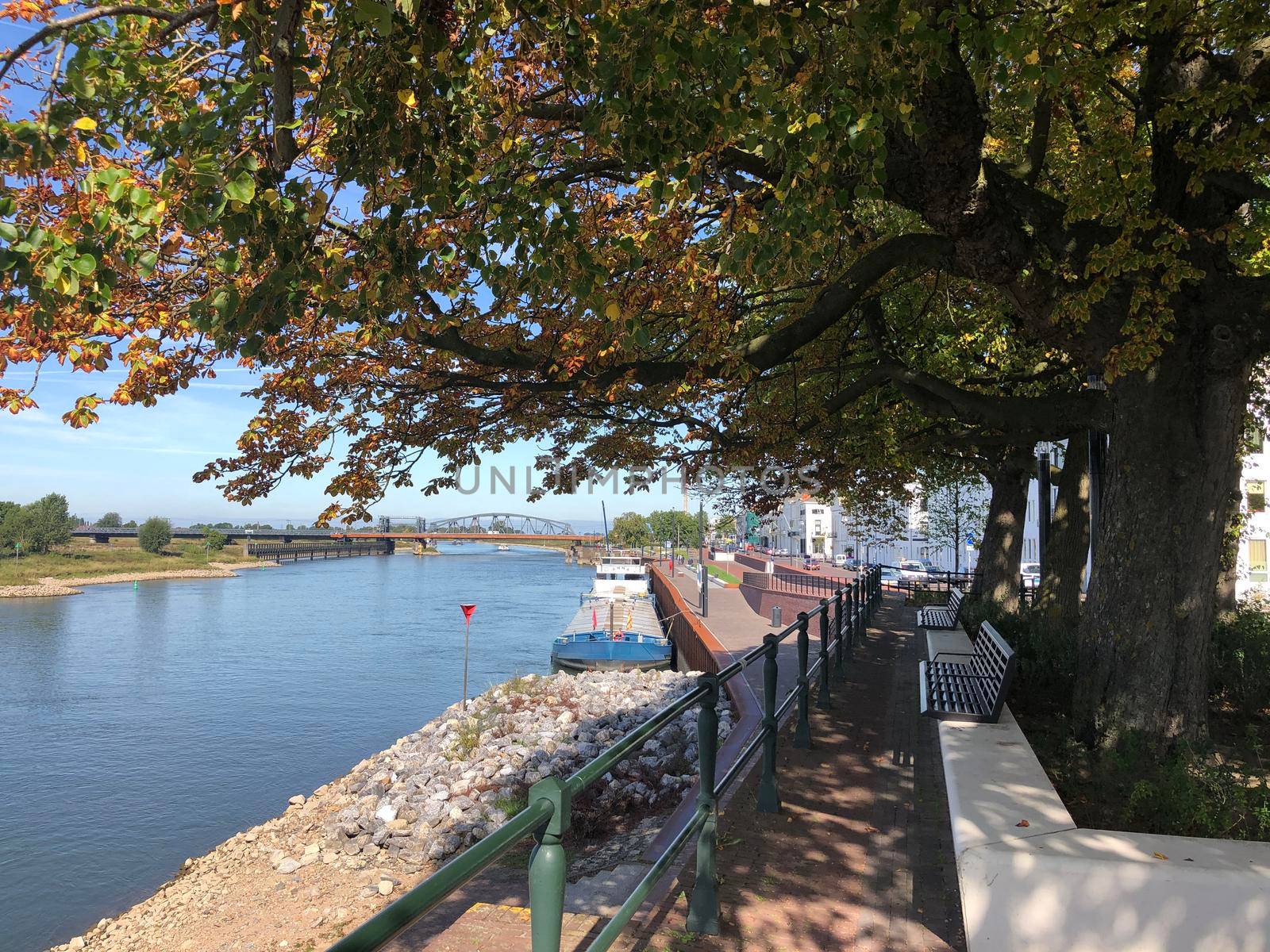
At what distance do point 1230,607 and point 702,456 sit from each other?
8.73m

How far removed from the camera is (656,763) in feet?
38.2

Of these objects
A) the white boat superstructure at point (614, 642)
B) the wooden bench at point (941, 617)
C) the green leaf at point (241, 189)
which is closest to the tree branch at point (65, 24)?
the green leaf at point (241, 189)

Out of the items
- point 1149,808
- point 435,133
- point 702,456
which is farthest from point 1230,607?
point 435,133

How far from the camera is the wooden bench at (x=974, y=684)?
18.6 ft

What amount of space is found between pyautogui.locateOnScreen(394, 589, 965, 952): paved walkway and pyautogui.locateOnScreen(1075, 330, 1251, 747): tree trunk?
5.16 feet

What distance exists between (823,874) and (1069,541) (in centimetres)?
1090

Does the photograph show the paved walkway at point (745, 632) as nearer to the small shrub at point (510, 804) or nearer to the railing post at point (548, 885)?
the small shrub at point (510, 804)

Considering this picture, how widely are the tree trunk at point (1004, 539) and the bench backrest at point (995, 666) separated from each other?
28.8ft

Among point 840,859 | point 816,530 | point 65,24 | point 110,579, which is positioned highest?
point 65,24

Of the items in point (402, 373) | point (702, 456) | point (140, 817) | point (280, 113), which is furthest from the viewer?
point (140, 817)

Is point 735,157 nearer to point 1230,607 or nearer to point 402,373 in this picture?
point 402,373

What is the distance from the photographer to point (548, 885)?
7.01 feet

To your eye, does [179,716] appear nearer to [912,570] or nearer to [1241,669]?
[1241,669]

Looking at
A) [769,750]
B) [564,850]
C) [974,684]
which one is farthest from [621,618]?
[564,850]
